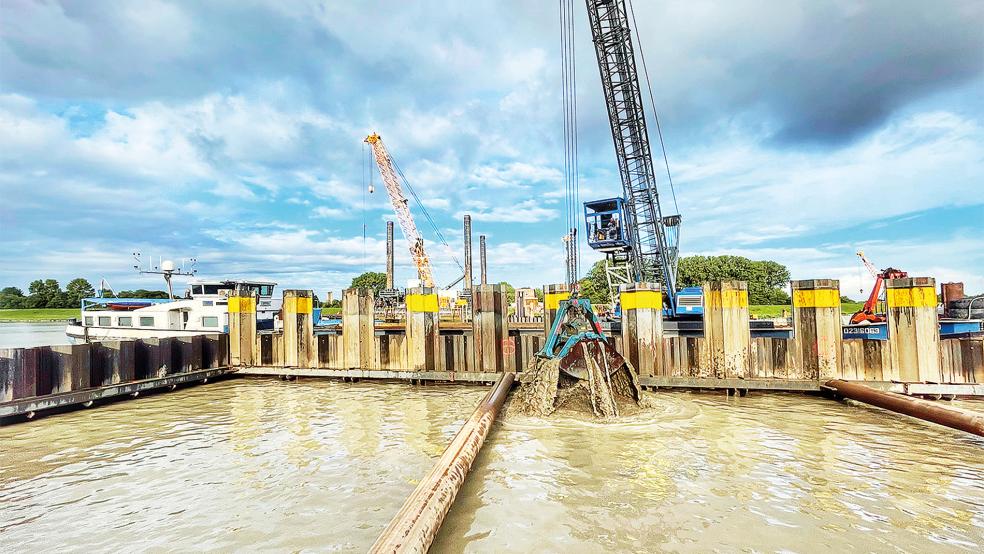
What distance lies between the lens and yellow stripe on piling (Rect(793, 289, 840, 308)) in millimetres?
9266

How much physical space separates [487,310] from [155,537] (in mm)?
7754

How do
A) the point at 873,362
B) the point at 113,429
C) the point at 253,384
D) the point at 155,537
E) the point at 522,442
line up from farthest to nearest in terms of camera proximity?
the point at 253,384
the point at 873,362
the point at 113,429
the point at 522,442
the point at 155,537

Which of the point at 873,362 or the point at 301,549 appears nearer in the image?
the point at 301,549

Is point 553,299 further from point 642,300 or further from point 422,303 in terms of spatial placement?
point 422,303

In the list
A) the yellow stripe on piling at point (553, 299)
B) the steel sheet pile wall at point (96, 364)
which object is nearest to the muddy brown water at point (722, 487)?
the yellow stripe on piling at point (553, 299)

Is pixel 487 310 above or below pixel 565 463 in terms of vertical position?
above

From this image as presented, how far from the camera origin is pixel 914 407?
728 cm

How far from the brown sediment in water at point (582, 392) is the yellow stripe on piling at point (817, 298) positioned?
4188 mm

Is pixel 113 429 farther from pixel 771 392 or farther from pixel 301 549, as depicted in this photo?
pixel 771 392

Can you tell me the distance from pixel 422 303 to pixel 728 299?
7.04 m

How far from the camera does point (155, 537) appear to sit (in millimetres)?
4172

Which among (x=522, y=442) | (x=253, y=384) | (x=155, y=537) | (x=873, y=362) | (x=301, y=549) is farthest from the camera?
(x=253, y=384)

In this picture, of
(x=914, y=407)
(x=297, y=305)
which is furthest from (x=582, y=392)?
(x=297, y=305)

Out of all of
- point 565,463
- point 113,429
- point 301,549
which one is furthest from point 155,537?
point 113,429
